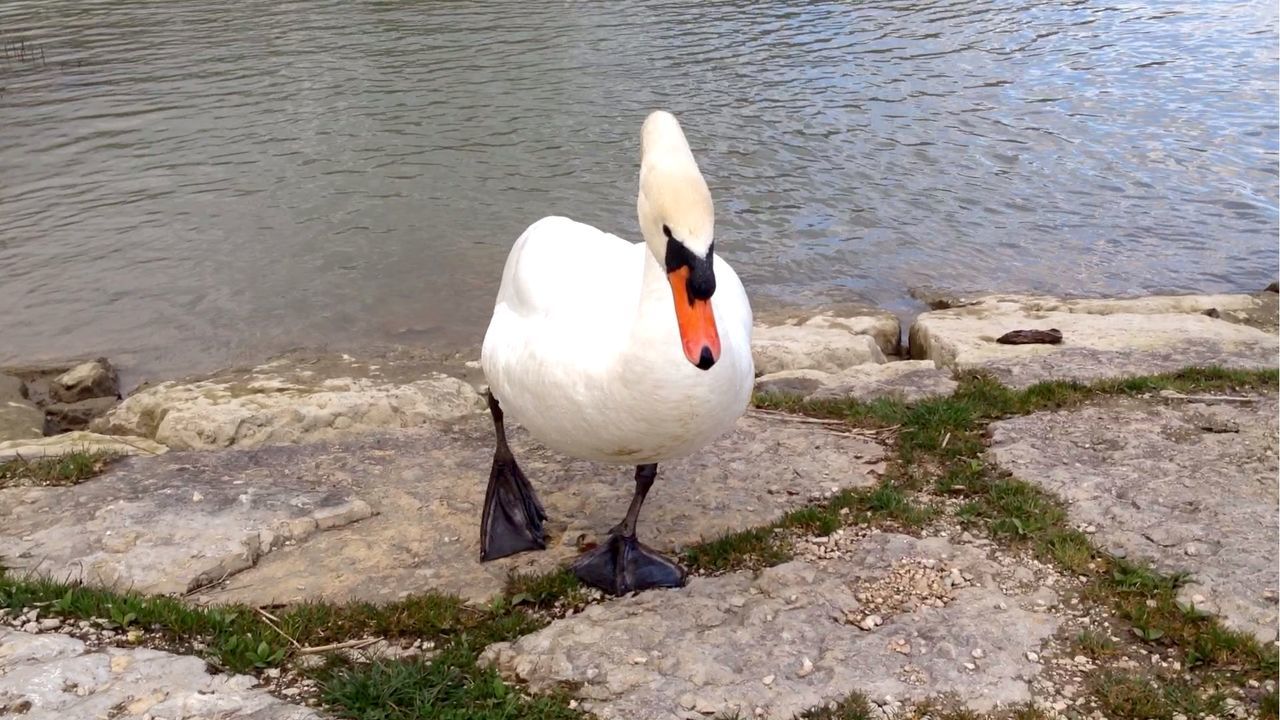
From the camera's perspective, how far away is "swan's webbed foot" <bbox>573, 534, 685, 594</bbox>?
4195mm

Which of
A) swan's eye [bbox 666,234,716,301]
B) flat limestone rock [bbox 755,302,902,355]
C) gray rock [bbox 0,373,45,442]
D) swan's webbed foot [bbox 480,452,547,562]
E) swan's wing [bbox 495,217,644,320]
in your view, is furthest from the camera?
flat limestone rock [bbox 755,302,902,355]

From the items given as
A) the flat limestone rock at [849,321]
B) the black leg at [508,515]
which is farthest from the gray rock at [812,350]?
the black leg at [508,515]

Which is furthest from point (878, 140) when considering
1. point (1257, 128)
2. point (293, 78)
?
point (293, 78)

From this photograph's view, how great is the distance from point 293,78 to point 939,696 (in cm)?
1387

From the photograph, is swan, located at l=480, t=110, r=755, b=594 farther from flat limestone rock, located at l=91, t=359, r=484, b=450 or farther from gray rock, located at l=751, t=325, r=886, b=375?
gray rock, located at l=751, t=325, r=886, b=375

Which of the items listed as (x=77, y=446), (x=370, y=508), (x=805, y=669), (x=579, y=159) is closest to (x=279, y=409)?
(x=77, y=446)

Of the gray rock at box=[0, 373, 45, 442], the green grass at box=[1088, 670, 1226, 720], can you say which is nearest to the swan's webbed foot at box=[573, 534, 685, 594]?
the green grass at box=[1088, 670, 1226, 720]

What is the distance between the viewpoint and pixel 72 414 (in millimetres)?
7566

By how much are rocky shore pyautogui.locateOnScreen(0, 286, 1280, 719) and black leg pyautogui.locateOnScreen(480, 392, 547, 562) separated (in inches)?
3.2

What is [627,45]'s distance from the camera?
53.4 feet

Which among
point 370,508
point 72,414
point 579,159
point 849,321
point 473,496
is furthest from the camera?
point 579,159

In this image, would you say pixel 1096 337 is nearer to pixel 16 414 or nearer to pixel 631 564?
pixel 631 564

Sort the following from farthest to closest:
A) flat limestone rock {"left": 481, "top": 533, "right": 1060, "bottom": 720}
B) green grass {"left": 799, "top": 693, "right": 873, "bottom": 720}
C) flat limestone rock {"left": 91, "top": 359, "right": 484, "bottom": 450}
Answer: flat limestone rock {"left": 91, "top": 359, "right": 484, "bottom": 450} < flat limestone rock {"left": 481, "top": 533, "right": 1060, "bottom": 720} < green grass {"left": 799, "top": 693, "right": 873, "bottom": 720}

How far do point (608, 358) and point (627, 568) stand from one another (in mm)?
1035
